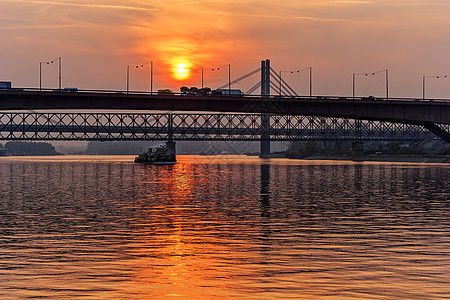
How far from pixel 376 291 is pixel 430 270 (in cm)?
423

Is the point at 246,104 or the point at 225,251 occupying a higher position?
the point at 246,104

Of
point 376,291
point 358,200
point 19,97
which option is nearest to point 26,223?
point 376,291

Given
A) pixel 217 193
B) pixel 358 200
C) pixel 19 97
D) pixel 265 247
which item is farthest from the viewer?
pixel 19 97

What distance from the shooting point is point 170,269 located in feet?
76.9

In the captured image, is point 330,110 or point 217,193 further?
point 330,110

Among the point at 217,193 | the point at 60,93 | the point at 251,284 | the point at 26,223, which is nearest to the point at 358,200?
the point at 217,193

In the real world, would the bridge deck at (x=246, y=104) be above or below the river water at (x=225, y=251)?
above

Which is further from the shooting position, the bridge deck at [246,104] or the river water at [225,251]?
the bridge deck at [246,104]

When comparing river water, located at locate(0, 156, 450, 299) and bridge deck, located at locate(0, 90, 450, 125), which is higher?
bridge deck, located at locate(0, 90, 450, 125)

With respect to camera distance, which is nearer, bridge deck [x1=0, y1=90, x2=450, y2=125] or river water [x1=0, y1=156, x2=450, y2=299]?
river water [x1=0, y1=156, x2=450, y2=299]

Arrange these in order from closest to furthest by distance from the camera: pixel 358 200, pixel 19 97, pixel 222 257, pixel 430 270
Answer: pixel 430 270 → pixel 222 257 → pixel 358 200 → pixel 19 97

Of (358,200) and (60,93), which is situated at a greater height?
(60,93)

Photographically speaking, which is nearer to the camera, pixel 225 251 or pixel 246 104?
pixel 225 251

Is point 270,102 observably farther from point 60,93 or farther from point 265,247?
point 265,247
